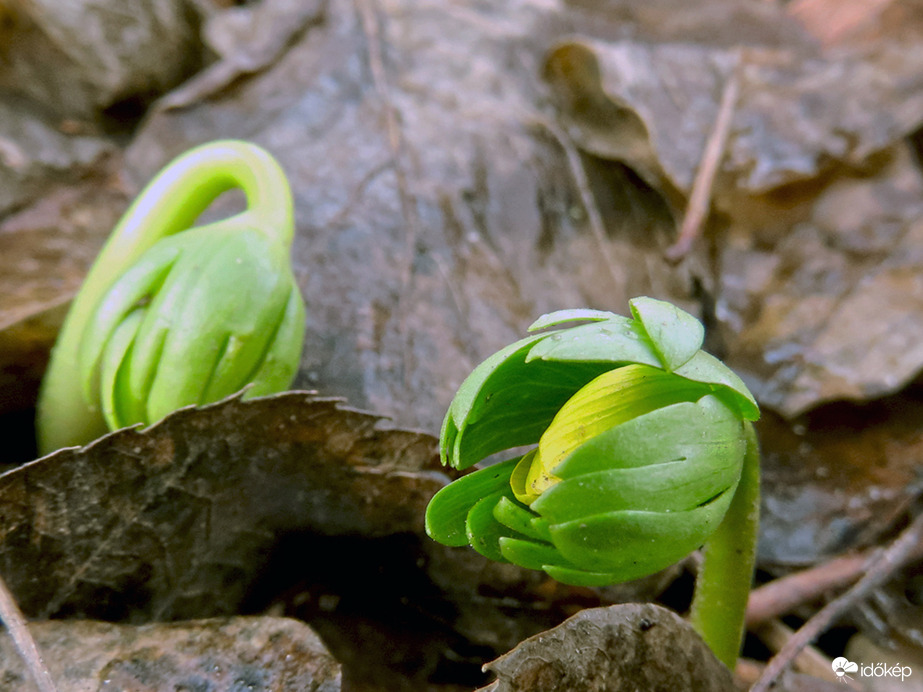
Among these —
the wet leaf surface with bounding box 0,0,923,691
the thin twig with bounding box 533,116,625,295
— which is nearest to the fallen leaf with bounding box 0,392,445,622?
the wet leaf surface with bounding box 0,0,923,691

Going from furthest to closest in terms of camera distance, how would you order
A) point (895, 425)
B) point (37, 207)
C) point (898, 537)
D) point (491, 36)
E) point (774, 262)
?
point (491, 36)
point (774, 262)
point (37, 207)
point (895, 425)
point (898, 537)

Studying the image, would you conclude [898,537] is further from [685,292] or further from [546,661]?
[546,661]

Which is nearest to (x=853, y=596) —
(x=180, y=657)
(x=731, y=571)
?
(x=731, y=571)

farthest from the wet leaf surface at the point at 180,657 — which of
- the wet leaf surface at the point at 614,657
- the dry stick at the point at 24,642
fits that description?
the wet leaf surface at the point at 614,657

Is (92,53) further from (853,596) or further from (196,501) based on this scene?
(853,596)

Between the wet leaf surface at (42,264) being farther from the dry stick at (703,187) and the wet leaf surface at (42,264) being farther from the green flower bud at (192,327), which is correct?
the dry stick at (703,187)

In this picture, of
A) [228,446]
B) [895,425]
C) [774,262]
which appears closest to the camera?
[228,446]

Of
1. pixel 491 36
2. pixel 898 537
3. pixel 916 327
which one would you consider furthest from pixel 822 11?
pixel 898 537

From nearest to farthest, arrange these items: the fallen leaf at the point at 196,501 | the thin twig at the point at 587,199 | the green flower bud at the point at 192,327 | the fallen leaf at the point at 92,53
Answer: the fallen leaf at the point at 196,501, the green flower bud at the point at 192,327, the thin twig at the point at 587,199, the fallen leaf at the point at 92,53
